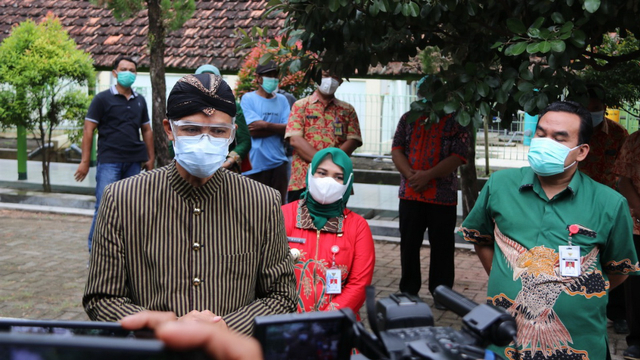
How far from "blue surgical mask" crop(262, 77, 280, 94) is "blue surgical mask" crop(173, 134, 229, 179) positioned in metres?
5.40

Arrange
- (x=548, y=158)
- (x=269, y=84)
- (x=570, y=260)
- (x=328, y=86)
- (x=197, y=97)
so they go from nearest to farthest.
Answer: (x=197, y=97)
(x=570, y=260)
(x=548, y=158)
(x=328, y=86)
(x=269, y=84)

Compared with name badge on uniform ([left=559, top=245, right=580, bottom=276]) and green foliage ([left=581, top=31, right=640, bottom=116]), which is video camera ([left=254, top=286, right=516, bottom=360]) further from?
green foliage ([left=581, top=31, right=640, bottom=116])

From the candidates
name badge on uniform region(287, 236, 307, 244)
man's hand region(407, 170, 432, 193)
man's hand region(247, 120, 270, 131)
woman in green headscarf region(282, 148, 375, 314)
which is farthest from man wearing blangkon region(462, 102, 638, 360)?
man's hand region(247, 120, 270, 131)

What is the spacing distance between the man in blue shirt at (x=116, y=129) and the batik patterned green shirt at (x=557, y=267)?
5.26 meters

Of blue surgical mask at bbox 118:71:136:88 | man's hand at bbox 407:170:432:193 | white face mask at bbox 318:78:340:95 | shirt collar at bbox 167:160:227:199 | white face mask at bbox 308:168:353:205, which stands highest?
blue surgical mask at bbox 118:71:136:88

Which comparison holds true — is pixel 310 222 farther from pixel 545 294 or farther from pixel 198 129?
pixel 198 129

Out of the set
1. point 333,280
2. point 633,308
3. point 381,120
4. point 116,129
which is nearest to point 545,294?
point 333,280

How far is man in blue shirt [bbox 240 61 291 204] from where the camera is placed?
803 centimetres

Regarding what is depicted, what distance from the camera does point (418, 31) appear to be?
5281 mm

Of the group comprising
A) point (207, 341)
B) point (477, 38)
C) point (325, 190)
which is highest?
point (477, 38)

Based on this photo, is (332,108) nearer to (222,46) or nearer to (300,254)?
(300,254)

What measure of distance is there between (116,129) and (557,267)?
5616 mm

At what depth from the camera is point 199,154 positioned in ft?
8.33

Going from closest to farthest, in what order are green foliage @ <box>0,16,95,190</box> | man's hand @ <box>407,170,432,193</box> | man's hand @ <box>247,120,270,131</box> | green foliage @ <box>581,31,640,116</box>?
man's hand @ <box>407,170,432,193</box> → green foliage @ <box>581,31,640,116</box> → man's hand @ <box>247,120,270,131</box> → green foliage @ <box>0,16,95,190</box>
